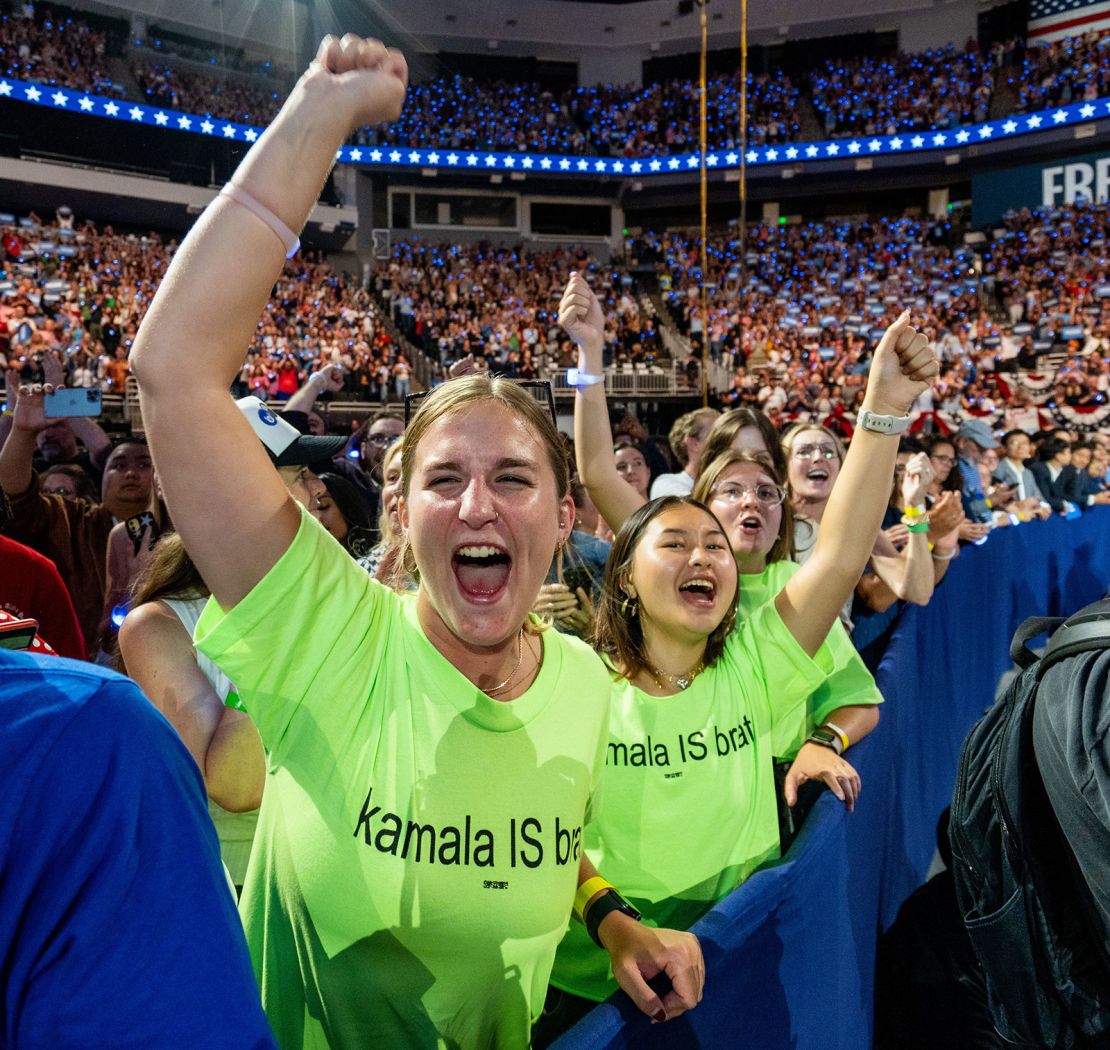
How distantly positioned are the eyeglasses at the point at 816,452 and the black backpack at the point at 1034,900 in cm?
202

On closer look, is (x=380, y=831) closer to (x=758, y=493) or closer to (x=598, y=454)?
(x=758, y=493)

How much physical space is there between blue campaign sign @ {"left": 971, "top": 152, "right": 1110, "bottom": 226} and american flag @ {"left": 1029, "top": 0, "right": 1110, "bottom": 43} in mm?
4320

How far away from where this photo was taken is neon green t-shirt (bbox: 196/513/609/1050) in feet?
4.09

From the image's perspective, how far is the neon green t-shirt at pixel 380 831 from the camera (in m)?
1.25

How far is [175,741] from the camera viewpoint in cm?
73

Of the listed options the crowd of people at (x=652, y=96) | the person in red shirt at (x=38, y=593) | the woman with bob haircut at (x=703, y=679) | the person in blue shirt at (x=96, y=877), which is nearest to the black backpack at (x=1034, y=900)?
the woman with bob haircut at (x=703, y=679)

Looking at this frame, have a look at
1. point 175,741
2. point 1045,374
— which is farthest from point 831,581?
point 1045,374

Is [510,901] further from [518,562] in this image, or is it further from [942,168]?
[942,168]

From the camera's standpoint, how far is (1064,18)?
28781 mm

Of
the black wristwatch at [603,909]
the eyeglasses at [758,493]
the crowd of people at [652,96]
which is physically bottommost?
the black wristwatch at [603,909]

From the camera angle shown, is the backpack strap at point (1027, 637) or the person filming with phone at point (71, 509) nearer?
the backpack strap at point (1027, 637)

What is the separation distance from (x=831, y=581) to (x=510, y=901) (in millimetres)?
1039

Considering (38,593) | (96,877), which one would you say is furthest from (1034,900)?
(38,593)

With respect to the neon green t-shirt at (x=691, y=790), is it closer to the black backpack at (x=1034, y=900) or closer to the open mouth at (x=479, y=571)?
the black backpack at (x=1034, y=900)
